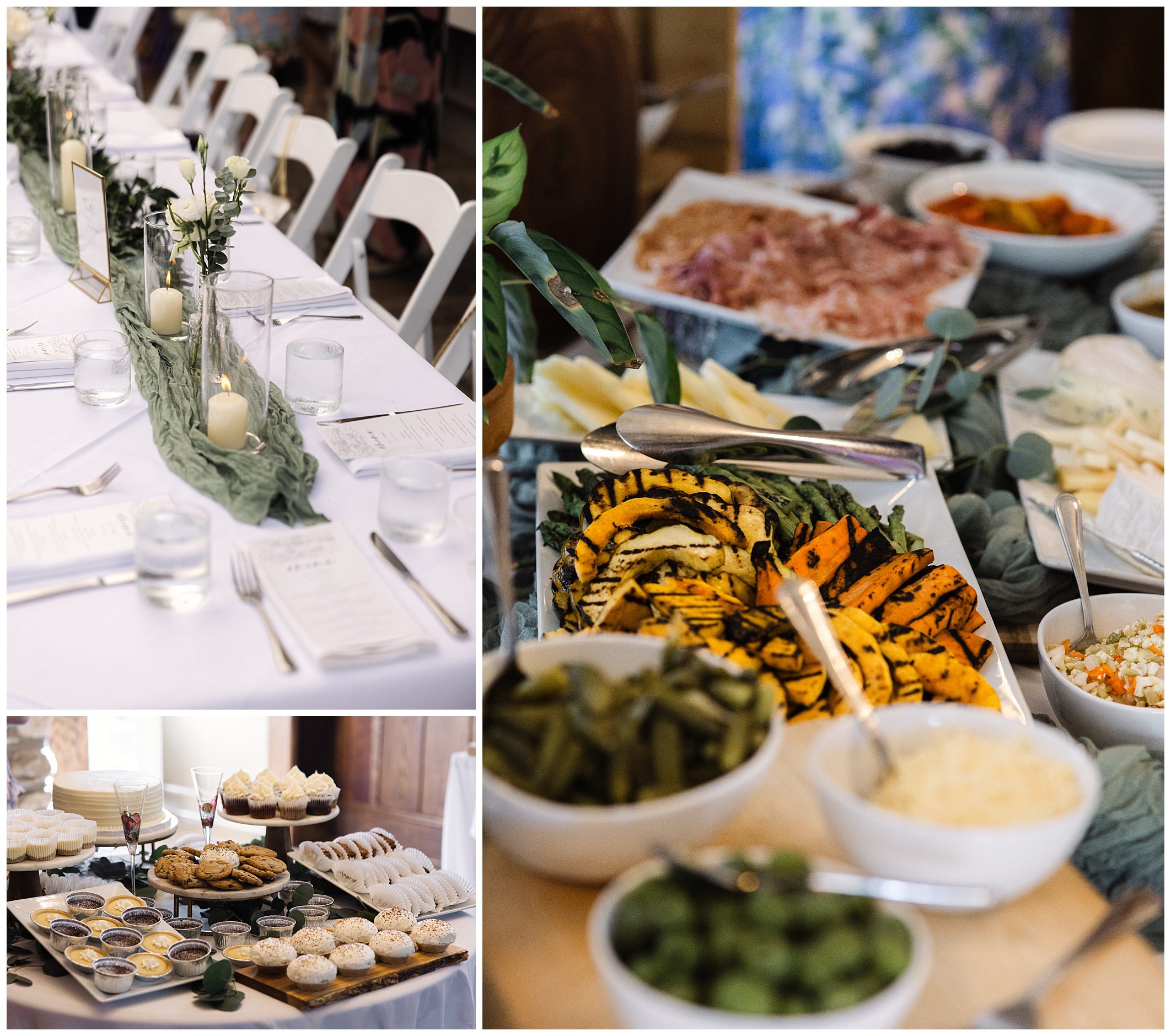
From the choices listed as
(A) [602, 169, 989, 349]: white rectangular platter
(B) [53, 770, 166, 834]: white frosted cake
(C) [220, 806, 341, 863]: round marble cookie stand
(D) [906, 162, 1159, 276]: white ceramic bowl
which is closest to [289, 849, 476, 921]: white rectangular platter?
(C) [220, 806, 341, 863]: round marble cookie stand

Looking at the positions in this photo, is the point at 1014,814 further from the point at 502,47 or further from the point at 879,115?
the point at 879,115

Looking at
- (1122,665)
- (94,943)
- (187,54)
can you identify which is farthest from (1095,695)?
(187,54)

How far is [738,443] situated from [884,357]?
55 centimetres

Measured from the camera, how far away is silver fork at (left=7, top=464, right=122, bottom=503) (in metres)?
1.02

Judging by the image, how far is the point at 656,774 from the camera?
0.62m

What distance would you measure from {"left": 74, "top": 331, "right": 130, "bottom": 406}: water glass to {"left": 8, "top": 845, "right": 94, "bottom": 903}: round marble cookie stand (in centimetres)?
109

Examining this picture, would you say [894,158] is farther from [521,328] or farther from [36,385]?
[36,385]

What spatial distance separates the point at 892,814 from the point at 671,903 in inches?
5.4

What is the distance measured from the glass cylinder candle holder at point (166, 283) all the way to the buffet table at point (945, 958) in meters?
1.00

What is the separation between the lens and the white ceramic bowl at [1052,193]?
2148mm

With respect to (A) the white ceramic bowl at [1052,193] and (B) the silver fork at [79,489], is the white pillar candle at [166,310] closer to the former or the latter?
(B) the silver fork at [79,489]

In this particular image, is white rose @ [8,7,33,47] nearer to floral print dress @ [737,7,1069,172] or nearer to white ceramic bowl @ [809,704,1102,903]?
floral print dress @ [737,7,1069,172]

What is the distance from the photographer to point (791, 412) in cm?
159


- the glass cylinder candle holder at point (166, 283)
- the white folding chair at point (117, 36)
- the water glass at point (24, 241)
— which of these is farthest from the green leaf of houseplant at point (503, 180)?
the white folding chair at point (117, 36)
